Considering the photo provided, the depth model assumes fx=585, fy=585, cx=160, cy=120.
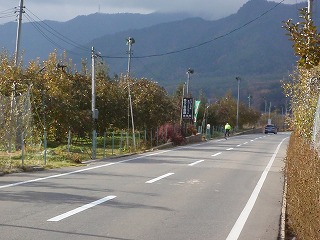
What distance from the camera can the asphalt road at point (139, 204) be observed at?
9.61 meters

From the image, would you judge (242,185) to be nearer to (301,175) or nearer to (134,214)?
(134,214)

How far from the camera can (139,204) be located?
41.3 ft

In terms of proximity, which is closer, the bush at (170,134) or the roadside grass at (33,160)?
the roadside grass at (33,160)

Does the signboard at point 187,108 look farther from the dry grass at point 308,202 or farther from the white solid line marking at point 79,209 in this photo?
the dry grass at point 308,202

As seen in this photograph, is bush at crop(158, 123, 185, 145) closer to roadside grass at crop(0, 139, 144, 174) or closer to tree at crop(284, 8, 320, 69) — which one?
roadside grass at crop(0, 139, 144, 174)

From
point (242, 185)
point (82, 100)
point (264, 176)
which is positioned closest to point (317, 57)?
point (242, 185)

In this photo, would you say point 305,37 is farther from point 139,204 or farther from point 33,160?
point 33,160

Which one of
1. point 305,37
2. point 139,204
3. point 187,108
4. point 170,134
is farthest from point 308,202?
point 187,108

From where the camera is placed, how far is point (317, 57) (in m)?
7.26

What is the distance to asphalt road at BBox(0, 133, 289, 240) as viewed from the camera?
379 inches

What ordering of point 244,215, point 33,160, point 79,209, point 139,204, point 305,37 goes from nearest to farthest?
1. point 305,37
2. point 79,209
3. point 244,215
4. point 139,204
5. point 33,160

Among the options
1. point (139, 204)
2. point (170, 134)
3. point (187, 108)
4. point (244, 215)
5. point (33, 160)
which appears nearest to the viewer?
point (244, 215)

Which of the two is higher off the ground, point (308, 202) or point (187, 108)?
point (187, 108)

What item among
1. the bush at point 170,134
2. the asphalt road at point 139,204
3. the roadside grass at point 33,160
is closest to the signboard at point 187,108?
the bush at point 170,134
